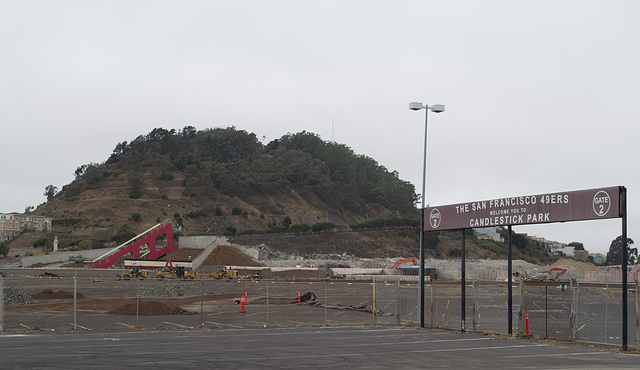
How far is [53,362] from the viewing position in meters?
13.7

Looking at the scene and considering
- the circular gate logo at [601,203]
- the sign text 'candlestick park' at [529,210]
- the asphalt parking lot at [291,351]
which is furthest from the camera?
the sign text 'candlestick park' at [529,210]

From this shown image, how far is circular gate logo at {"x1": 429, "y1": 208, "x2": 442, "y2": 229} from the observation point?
26.0 metres

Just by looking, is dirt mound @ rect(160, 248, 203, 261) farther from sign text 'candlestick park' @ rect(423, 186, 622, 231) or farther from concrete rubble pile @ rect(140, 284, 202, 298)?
sign text 'candlestick park' @ rect(423, 186, 622, 231)

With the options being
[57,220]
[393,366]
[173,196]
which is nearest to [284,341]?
[393,366]

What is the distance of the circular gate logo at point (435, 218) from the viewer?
26000 mm

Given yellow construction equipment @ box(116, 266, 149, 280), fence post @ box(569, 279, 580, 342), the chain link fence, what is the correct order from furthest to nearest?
yellow construction equipment @ box(116, 266, 149, 280) → the chain link fence → fence post @ box(569, 279, 580, 342)

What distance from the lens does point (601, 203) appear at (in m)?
→ 18.4

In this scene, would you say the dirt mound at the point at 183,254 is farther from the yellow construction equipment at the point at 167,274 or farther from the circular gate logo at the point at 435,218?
the circular gate logo at the point at 435,218

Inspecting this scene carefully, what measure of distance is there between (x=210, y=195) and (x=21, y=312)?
386 feet

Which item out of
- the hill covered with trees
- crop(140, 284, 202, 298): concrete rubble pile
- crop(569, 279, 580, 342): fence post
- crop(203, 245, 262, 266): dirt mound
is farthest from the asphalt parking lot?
the hill covered with trees

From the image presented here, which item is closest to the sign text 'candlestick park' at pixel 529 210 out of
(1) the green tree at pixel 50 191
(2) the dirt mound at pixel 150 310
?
(2) the dirt mound at pixel 150 310

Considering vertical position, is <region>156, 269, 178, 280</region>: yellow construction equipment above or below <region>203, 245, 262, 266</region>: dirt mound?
below

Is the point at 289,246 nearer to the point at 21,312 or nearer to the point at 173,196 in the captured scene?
the point at 173,196

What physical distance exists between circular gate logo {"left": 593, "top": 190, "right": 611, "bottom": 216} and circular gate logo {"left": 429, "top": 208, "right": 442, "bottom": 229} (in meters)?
8.13
